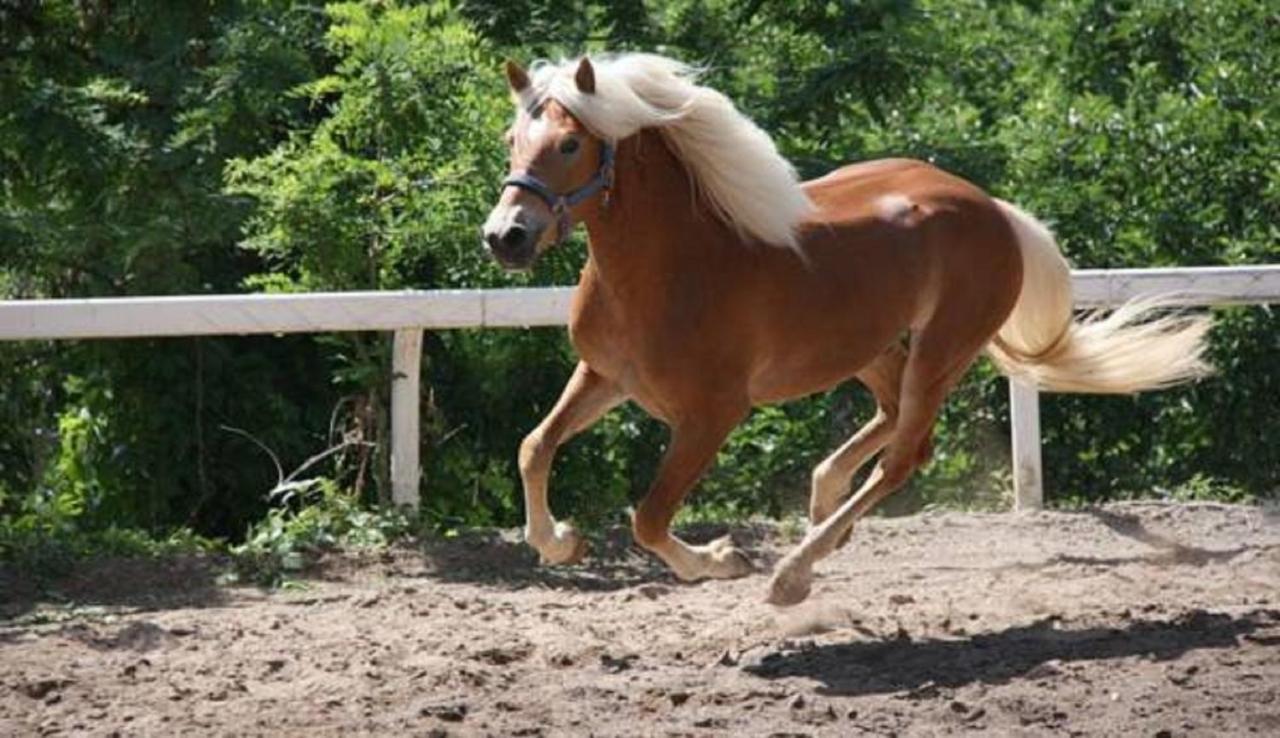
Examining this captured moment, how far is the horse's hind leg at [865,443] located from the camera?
7773 millimetres

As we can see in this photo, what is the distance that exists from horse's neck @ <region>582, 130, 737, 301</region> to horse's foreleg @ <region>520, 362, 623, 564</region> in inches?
17.4

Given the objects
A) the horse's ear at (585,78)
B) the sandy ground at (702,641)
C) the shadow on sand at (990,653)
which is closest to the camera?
the sandy ground at (702,641)

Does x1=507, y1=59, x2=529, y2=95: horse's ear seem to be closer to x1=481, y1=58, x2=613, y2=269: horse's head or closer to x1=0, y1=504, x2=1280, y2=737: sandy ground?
x1=481, y1=58, x2=613, y2=269: horse's head

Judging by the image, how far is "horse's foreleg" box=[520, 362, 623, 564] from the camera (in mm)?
7070

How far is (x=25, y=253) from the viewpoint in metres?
9.73

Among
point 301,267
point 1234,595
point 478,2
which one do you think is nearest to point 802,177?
point 478,2

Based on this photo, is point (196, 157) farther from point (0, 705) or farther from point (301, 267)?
point (0, 705)

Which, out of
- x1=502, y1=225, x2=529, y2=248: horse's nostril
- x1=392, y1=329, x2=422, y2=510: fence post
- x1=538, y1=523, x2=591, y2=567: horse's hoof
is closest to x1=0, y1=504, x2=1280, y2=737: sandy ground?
x1=538, y1=523, x2=591, y2=567: horse's hoof

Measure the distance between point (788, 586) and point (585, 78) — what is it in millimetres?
1785

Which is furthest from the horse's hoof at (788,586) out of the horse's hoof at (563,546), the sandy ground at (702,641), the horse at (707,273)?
the horse's hoof at (563,546)

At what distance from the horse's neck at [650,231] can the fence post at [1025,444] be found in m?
2.78

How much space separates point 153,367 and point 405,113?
1.79m

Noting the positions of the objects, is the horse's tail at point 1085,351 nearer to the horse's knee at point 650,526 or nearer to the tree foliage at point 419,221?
the tree foliage at point 419,221

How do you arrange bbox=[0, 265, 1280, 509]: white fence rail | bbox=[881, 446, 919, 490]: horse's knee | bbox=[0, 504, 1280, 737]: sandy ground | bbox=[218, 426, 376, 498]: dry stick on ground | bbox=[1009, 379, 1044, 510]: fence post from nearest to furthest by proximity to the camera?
bbox=[0, 504, 1280, 737]: sandy ground
bbox=[881, 446, 919, 490]: horse's knee
bbox=[0, 265, 1280, 509]: white fence rail
bbox=[218, 426, 376, 498]: dry stick on ground
bbox=[1009, 379, 1044, 510]: fence post
